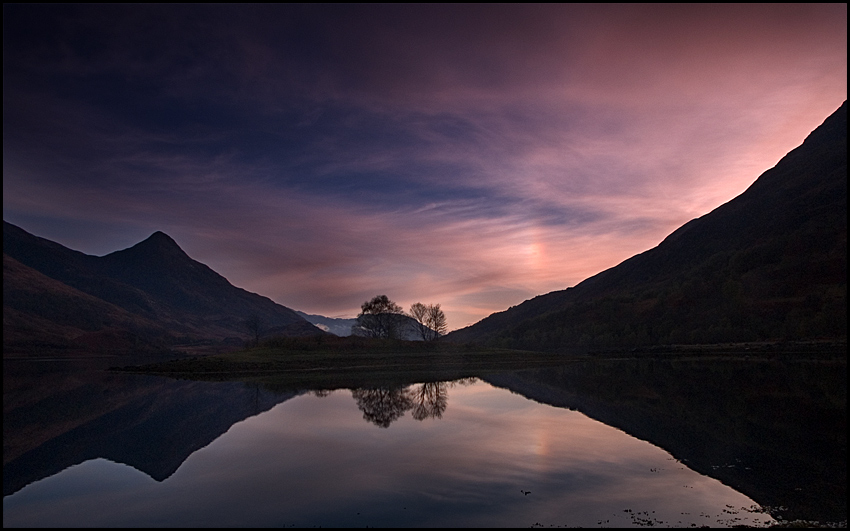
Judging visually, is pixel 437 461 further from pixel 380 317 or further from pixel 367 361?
pixel 380 317

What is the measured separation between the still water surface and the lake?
0.37 ft

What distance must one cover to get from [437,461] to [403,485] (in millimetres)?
4428

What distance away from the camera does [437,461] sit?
Answer: 79.7 feet

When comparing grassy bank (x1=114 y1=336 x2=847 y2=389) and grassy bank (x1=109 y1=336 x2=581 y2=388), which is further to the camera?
grassy bank (x1=114 y1=336 x2=847 y2=389)

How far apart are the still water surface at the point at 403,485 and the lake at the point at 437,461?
0.11 metres

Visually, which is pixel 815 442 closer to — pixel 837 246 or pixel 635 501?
pixel 635 501

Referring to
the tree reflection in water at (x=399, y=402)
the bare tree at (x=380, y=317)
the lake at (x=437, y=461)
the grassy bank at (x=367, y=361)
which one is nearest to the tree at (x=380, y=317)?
the bare tree at (x=380, y=317)

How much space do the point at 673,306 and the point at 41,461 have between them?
210433 mm

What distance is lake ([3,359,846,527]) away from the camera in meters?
17.0

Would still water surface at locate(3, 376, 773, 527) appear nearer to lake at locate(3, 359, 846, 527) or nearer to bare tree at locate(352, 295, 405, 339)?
lake at locate(3, 359, 846, 527)

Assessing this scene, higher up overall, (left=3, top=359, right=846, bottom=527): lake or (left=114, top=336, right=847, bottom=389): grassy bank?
(left=3, top=359, right=846, bottom=527): lake

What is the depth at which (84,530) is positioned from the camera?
16109mm

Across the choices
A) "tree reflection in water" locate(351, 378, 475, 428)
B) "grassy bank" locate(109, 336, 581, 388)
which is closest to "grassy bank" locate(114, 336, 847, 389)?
"grassy bank" locate(109, 336, 581, 388)

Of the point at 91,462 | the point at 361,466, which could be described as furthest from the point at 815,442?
the point at 91,462
